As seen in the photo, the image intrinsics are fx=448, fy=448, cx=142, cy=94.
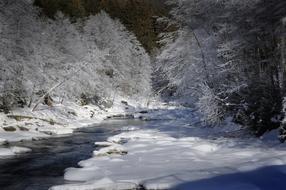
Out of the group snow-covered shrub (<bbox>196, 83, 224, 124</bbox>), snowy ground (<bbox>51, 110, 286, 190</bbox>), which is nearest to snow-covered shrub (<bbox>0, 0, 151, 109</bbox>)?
snowy ground (<bbox>51, 110, 286, 190</bbox>)

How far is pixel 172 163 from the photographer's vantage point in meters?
15.4

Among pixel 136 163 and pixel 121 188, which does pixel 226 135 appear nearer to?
pixel 136 163

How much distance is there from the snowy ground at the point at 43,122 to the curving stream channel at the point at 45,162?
1.18 metres

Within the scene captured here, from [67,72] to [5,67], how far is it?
917 centimetres

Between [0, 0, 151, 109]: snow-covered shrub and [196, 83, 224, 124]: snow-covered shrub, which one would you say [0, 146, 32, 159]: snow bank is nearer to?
[196, 83, 224, 124]: snow-covered shrub

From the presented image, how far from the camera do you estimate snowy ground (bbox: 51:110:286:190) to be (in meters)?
11.4

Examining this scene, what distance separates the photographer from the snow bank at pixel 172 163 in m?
12.2

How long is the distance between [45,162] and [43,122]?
516 inches

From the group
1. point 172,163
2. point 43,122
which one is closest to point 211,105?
point 172,163

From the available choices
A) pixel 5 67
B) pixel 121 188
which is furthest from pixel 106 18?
pixel 121 188

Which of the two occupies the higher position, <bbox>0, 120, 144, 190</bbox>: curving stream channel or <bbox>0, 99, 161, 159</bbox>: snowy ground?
<bbox>0, 99, 161, 159</bbox>: snowy ground

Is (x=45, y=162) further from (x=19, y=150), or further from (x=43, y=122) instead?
(x=43, y=122)

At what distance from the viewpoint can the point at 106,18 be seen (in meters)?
55.8

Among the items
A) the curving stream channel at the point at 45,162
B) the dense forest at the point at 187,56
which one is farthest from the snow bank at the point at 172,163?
the dense forest at the point at 187,56
